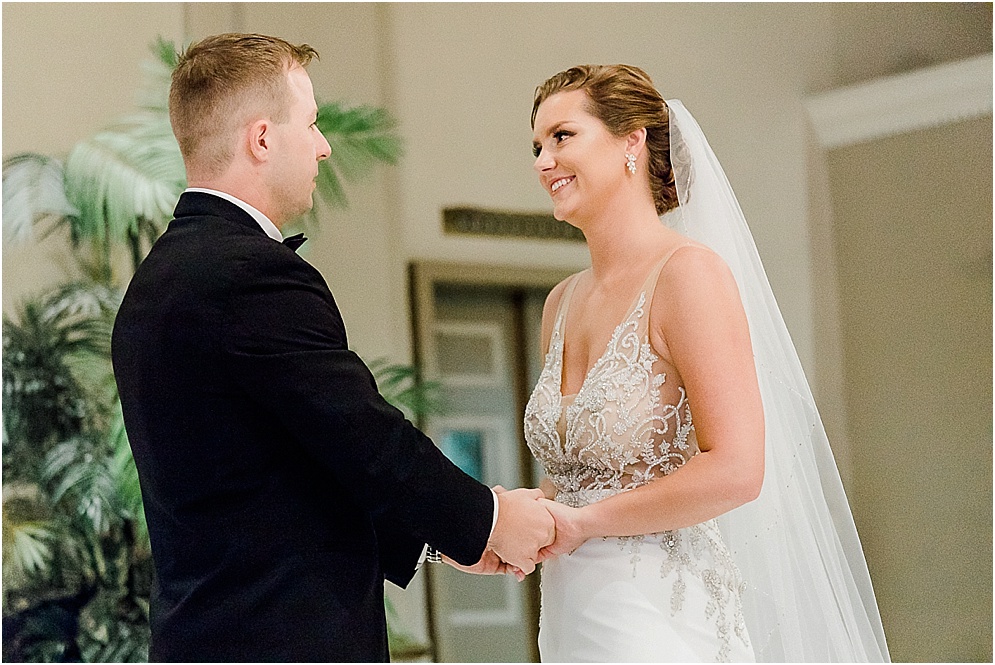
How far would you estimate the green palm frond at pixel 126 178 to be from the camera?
14.1 ft

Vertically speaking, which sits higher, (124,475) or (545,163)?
(545,163)

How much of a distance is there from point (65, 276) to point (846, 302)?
4287 millimetres

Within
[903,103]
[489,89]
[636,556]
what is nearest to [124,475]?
[636,556]

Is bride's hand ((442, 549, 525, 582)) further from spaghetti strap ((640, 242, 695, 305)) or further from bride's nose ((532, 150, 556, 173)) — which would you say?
bride's nose ((532, 150, 556, 173))

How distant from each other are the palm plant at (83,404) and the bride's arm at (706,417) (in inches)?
84.0

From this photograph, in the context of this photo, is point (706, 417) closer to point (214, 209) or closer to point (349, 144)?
point (214, 209)

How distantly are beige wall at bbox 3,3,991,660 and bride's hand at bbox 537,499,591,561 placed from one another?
8.51 ft

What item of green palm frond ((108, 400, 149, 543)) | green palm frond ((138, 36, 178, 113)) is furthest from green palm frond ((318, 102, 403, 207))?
green palm frond ((108, 400, 149, 543))

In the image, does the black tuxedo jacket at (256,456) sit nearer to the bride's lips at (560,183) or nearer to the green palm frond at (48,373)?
the bride's lips at (560,183)

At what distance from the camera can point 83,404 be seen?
14.8 ft

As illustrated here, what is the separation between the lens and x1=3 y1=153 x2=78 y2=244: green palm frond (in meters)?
4.51

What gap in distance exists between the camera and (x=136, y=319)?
2.16m

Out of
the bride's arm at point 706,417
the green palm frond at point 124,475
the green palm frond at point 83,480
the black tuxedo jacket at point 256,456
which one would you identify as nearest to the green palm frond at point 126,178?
the green palm frond at point 124,475

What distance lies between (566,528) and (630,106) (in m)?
0.96
